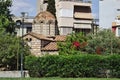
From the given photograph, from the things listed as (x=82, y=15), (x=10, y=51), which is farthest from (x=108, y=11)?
(x=10, y=51)

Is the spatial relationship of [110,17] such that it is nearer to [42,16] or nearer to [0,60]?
[42,16]

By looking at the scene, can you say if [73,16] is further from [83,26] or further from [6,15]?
[6,15]

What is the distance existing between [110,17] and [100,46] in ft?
104

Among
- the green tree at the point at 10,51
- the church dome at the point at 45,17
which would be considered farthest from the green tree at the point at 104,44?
the church dome at the point at 45,17

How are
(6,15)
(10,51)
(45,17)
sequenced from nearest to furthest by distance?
(10,51), (6,15), (45,17)

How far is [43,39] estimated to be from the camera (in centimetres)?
7356

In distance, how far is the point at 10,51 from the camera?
57.8m

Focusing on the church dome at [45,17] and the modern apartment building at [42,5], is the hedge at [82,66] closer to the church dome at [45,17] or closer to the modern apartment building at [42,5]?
the church dome at [45,17]

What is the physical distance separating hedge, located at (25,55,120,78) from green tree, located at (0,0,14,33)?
99.3 feet

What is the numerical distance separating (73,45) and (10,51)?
1234 cm

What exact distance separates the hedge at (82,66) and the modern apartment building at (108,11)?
1746 inches

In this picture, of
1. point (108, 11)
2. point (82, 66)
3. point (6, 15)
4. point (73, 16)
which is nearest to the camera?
point (82, 66)

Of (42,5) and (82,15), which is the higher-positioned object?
(42,5)

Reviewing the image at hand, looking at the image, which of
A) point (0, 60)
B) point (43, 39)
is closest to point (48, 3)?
point (43, 39)
